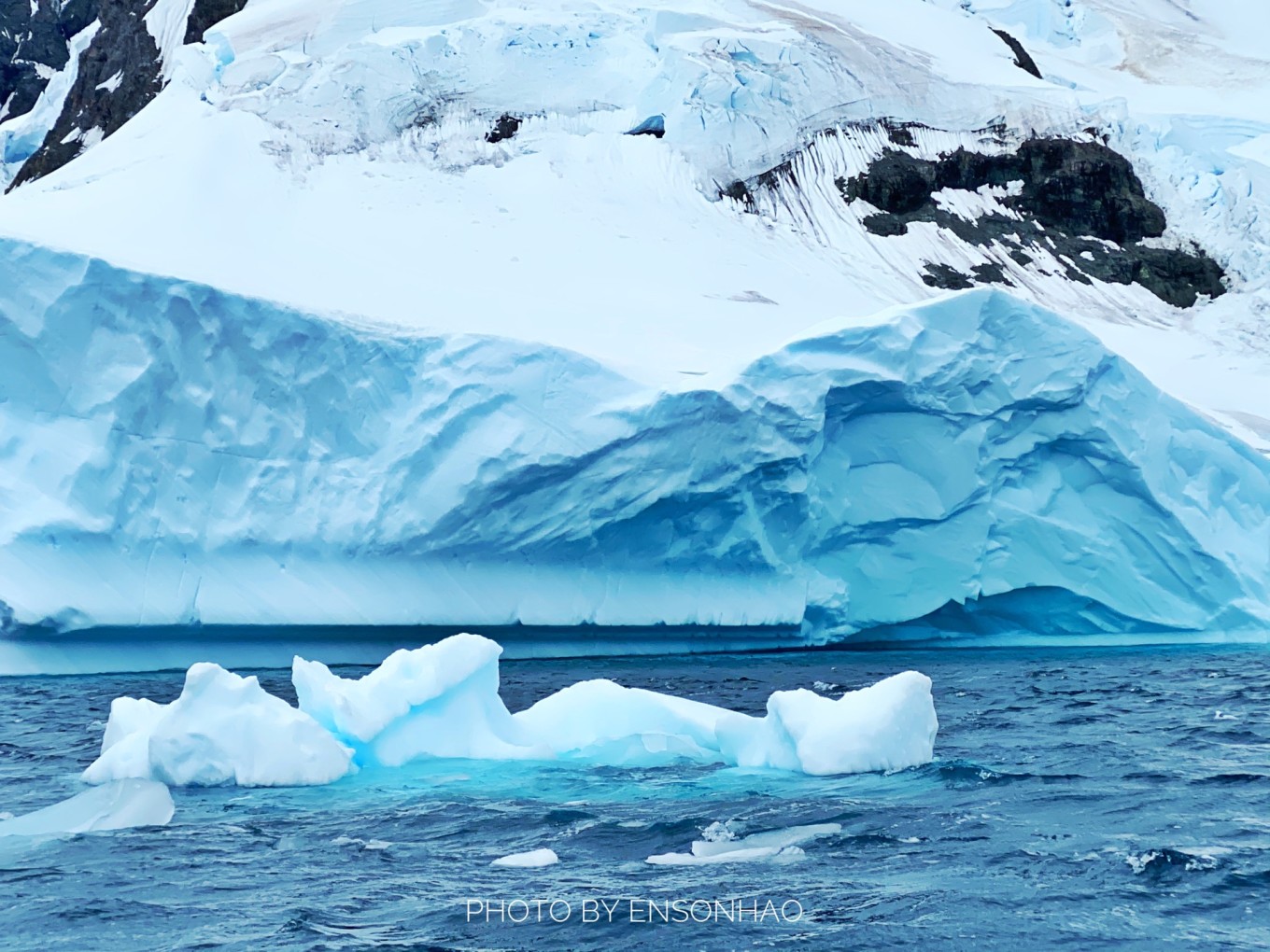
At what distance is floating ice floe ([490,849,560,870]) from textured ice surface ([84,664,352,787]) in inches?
74.9

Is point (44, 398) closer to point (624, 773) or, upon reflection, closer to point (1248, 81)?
point (624, 773)

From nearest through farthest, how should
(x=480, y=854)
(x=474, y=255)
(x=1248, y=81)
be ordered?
1. (x=480, y=854)
2. (x=474, y=255)
3. (x=1248, y=81)

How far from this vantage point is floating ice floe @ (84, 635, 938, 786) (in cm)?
702

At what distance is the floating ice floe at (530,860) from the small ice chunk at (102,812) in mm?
1676

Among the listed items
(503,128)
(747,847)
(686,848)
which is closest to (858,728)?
(747,847)

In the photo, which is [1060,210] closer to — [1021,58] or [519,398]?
[1021,58]

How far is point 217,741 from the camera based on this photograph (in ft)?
23.0

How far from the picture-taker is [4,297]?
37.7ft

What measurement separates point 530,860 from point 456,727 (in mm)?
2482

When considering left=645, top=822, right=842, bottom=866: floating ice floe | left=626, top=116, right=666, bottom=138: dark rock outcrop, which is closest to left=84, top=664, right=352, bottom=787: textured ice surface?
left=645, top=822, right=842, bottom=866: floating ice floe

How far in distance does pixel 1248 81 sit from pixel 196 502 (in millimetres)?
27000

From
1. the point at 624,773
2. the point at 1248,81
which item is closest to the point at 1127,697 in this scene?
the point at 624,773

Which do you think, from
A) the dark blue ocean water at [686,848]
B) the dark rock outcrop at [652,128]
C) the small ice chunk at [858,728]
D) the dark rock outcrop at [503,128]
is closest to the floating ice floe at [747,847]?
the dark blue ocean water at [686,848]

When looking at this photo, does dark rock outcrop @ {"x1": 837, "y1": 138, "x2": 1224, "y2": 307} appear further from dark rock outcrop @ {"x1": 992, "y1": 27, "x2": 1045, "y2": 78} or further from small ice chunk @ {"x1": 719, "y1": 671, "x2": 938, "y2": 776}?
small ice chunk @ {"x1": 719, "y1": 671, "x2": 938, "y2": 776}
